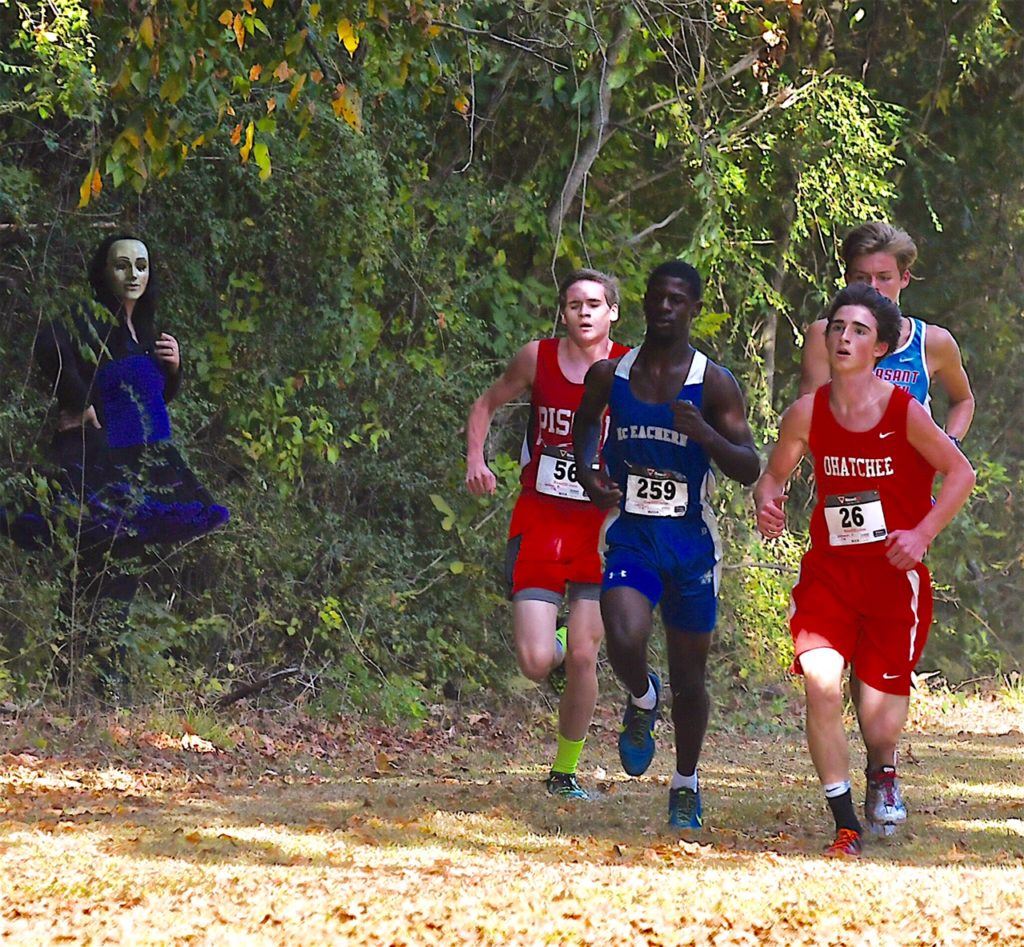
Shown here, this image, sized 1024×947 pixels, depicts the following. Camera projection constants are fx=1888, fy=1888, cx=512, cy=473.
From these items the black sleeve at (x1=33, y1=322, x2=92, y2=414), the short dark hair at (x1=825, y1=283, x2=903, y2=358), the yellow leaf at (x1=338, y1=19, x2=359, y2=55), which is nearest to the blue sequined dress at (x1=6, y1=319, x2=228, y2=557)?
the black sleeve at (x1=33, y1=322, x2=92, y2=414)

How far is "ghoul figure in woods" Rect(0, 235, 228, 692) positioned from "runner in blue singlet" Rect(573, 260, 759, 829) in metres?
3.18

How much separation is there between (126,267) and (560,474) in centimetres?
283

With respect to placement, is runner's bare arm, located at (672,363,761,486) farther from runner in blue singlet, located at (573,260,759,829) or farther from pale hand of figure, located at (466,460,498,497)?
pale hand of figure, located at (466,460,498,497)

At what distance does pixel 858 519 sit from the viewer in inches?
264

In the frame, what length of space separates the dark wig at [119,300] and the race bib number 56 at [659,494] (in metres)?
3.60

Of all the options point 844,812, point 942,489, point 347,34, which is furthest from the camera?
point 347,34

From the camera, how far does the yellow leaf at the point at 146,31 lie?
6.89 metres

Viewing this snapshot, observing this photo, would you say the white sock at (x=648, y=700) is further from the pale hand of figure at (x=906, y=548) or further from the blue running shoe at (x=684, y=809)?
the pale hand of figure at (x=906, y=548)

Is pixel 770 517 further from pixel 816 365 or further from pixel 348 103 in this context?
pixel 348 103

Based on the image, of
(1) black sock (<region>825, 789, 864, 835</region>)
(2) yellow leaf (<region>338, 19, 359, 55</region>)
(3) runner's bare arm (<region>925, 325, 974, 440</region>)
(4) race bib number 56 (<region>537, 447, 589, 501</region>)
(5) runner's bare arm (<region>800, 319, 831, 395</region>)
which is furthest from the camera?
(4) race bib number 56 (<region>537, 447, 589, 501</region>)

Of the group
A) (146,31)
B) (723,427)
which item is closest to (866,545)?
(723,427)

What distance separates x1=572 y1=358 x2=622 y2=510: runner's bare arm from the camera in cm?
709

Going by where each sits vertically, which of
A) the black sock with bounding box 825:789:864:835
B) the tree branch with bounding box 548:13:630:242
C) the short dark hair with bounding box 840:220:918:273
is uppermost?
the tree branch with bounding box 548:13:630:242

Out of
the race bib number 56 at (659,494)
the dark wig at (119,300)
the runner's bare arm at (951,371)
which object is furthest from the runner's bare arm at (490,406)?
the dark wig at (119,300)
